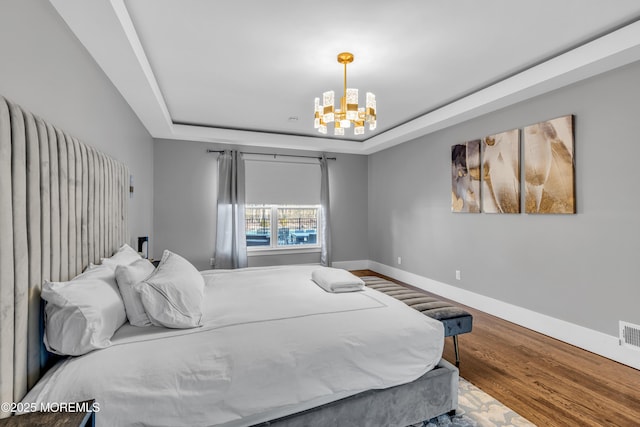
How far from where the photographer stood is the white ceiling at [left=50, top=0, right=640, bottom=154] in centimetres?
210

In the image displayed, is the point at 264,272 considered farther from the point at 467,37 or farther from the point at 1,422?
the point at 467,37

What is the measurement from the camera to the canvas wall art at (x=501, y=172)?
3.46 metres

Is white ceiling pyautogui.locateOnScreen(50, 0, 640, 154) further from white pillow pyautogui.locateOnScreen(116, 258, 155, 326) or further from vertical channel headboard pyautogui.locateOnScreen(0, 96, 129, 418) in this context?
white pillow pyautogui.locateOnScreen(116, 258, 155, 326)

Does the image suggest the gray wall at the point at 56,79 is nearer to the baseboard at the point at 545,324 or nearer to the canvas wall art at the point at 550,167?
the canvas wall art at the point at 550,167

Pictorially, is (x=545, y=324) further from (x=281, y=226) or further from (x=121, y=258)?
(x=281, y=226)

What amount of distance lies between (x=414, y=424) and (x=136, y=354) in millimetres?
1645

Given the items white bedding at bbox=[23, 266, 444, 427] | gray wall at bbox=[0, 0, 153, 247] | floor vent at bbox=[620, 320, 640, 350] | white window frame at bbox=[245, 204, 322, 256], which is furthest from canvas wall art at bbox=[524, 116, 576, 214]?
gray wall at bbox=[0, 0, 153, 247]

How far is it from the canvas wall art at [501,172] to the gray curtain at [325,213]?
2940 mm

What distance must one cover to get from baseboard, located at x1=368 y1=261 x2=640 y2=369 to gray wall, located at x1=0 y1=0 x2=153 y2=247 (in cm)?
450

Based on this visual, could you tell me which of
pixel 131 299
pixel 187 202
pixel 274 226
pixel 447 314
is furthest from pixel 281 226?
pixel 131 299

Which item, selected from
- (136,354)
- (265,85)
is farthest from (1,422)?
(265,85)

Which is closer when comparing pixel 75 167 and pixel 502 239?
pixel 75 167

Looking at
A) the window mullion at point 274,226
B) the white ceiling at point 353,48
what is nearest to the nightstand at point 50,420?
the white ceiling at point 353,48

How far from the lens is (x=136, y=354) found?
145 centimetres
